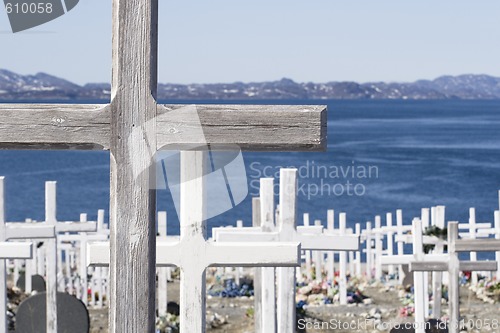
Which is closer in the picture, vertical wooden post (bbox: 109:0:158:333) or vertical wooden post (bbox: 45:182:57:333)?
vertical wooden post (bbox: 109:0:158:333)

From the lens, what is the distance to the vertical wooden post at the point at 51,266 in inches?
325

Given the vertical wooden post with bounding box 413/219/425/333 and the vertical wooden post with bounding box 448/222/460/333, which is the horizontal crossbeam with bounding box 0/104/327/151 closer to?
the vertical wooden post with bounding box 448/222/460/333

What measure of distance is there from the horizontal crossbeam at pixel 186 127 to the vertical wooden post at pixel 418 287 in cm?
582

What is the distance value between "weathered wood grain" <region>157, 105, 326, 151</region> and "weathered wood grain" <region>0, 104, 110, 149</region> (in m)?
0.22

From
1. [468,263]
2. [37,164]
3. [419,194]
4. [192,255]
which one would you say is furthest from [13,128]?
[37,164]

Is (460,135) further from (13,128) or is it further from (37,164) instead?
(13,128)

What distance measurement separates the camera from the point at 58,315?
884cm

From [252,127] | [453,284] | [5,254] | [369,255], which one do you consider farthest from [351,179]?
[252,127]

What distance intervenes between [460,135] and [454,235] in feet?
322

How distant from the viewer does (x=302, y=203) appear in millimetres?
50156

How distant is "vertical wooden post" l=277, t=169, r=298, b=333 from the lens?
558 cm

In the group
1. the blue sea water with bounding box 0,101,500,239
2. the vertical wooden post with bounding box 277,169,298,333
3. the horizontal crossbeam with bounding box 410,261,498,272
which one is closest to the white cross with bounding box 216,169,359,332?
the vertical wooden post with bounding box 277,169,298,333

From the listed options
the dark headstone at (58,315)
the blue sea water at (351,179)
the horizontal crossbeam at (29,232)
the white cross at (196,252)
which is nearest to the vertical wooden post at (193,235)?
the white cross at (196,252)

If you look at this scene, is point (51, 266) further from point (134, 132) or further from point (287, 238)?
point (134, 132)
